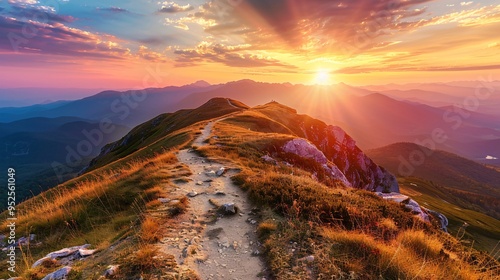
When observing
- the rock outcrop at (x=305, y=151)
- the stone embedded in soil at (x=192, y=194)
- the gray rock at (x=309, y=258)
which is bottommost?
the rock outcrop at (x=305, y=151)

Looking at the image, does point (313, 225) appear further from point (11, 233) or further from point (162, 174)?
point (11, 233)

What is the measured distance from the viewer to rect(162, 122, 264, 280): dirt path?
23.6 feet

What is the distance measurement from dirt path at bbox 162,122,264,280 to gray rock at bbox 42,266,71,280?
2.58 meters

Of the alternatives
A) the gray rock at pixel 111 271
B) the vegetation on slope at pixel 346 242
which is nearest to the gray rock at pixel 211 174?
the vegetation on slope at pixel 346 242

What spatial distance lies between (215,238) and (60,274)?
460cm

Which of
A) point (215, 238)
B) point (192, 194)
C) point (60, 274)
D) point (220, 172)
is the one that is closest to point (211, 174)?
point (220, 172)

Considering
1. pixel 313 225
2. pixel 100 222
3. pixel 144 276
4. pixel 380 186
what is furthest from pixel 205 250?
pixel 380 186

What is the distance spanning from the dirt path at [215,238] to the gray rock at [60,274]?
2581 millimetres

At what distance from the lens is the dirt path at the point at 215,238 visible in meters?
7.21

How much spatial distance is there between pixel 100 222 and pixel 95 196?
2.64 meters

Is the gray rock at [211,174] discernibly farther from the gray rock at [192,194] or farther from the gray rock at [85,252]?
the gray rock at [85,252]

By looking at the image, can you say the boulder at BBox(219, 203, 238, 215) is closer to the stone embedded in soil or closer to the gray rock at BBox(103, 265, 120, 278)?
the stone embedded in soil

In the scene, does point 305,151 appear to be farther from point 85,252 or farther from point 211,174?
point 85,252

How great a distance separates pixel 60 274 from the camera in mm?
6730
